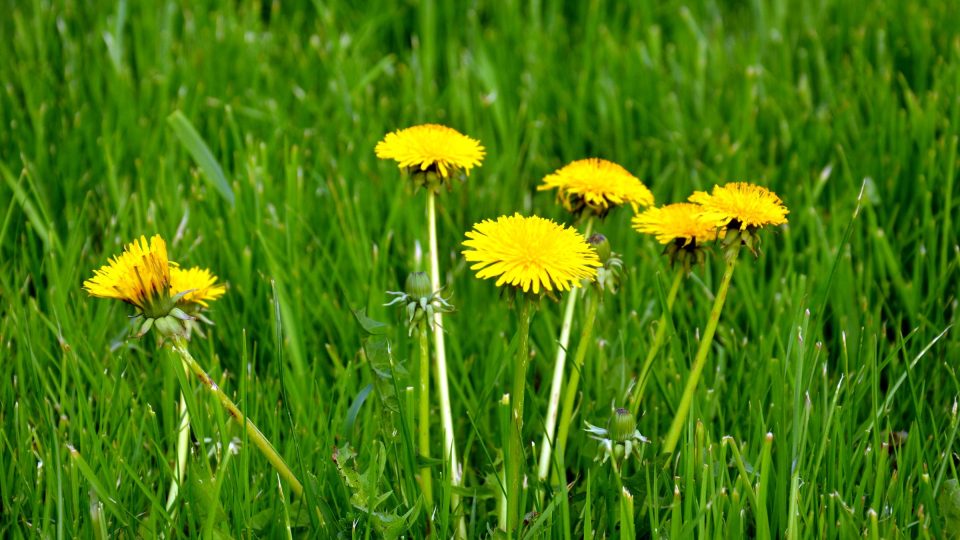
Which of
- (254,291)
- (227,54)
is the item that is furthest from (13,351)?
(227,54)

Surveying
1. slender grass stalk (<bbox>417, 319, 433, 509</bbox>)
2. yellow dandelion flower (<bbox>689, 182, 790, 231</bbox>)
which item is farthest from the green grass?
yellow dandelion flower (<bbox>689, 182, 790, 231</bbox>)

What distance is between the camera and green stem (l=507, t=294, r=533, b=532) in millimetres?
1058

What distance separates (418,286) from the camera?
1113 mm

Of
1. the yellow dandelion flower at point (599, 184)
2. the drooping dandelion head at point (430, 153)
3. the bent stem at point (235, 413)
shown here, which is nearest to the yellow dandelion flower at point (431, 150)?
the drooping dandelion head at point (430, 153)

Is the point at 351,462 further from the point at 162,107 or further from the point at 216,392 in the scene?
the point at 162,107

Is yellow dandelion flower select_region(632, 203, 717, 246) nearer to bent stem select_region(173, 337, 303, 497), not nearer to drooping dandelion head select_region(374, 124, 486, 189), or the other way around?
drooping dandelion head select_region(374, 124, 486, 189)

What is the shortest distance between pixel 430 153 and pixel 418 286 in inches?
7.2

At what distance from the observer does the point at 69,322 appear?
1.54 meters

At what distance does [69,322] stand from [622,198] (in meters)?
0.91

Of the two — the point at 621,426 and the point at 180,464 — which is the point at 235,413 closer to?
the point at 180,464

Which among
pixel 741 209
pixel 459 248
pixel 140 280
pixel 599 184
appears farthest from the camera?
pixel 459 248

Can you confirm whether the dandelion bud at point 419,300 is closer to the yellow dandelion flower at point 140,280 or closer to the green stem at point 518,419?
the green stem at point 518,419

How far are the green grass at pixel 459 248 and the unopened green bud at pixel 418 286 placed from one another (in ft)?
0.51

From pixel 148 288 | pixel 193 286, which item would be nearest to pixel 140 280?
pixel 148 288
